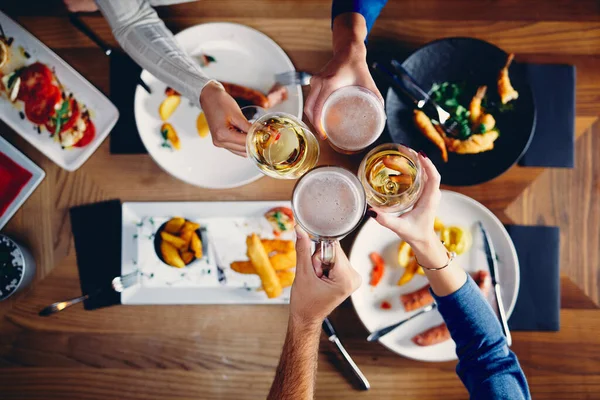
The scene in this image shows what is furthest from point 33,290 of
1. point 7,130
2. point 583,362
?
point 583,362

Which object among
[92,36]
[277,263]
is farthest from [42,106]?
[277,263]

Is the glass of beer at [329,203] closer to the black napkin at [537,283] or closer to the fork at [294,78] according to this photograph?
the fork at [294,78]

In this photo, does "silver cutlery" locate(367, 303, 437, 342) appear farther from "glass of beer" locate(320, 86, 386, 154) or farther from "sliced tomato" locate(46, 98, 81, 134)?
"sliced tomato" locate(46, 98, 81, 134)

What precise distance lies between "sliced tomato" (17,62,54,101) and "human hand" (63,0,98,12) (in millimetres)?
245

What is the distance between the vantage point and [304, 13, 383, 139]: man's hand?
49.6 inches

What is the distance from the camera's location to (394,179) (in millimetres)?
1241

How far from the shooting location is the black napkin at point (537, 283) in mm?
1637

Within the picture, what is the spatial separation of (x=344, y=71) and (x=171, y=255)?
853 mm

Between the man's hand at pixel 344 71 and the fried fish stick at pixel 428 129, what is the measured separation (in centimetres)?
32

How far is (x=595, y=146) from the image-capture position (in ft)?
5.51

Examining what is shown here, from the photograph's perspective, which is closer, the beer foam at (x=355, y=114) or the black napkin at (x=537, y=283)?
the beer foam at (x=355, y=114)

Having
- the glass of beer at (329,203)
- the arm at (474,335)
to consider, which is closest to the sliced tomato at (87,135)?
the glass of beer at (329,203)

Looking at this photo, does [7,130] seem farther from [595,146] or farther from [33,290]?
[595,146]

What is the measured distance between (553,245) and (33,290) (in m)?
1.98
